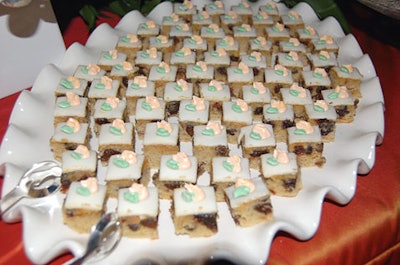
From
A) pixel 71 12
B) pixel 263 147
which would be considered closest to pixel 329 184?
pixel 263 147

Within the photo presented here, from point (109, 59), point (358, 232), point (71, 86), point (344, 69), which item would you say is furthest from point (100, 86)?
point (358, 232)

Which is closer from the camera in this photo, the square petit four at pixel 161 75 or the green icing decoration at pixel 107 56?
the square petit four at pixel 161 75

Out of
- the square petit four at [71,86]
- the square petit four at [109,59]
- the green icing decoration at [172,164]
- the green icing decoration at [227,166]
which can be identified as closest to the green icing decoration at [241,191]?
the green icing decoration at [227,166]

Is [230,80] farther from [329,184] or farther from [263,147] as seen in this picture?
[329,184]

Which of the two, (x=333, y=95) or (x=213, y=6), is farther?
(x=213, y=6)

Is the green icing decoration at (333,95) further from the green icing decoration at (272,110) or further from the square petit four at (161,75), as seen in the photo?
the square petit four at (161,75)

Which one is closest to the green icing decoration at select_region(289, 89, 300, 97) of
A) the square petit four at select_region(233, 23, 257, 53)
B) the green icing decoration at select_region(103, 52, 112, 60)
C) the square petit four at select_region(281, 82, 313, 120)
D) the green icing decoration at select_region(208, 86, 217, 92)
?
the square petit four at select_region(281, 82, 313, 120)

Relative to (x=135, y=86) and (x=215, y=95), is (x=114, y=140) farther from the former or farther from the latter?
(x=215, y=95)
